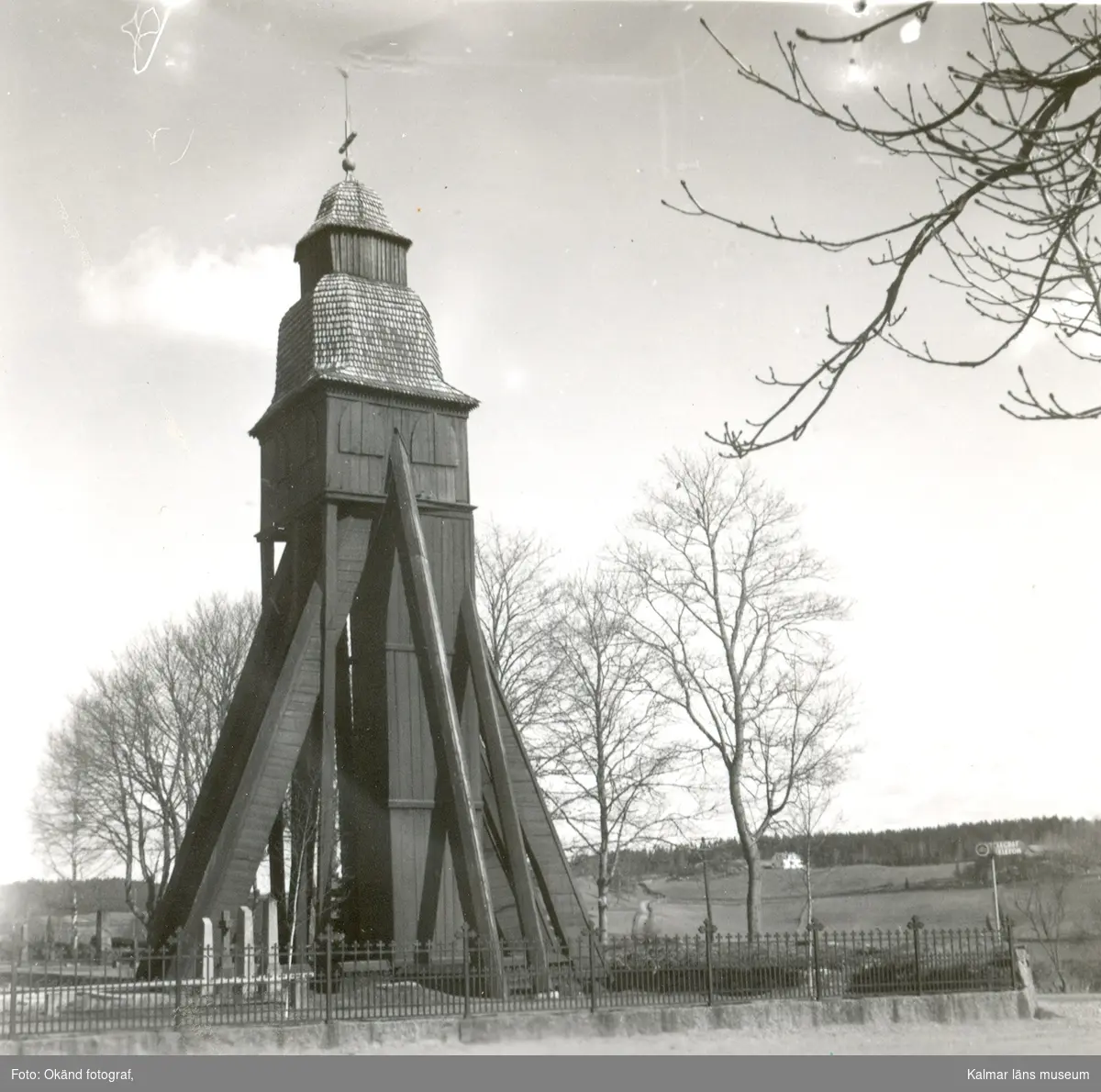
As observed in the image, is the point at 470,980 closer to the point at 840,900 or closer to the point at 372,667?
the point at 372,667

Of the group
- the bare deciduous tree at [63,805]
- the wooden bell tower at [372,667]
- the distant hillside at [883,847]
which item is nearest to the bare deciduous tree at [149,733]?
the bare deciduous tree at [63,805]

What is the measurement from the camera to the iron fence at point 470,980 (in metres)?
12.0

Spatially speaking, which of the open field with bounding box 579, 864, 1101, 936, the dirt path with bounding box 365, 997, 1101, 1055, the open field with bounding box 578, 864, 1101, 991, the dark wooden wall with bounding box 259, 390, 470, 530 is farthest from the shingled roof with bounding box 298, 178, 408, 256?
the open field with bounding box 579, 864, 1101, 936

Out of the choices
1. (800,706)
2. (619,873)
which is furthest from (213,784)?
(619,873)

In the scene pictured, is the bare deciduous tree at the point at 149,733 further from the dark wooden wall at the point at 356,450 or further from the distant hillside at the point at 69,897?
the dark wooden wall at the point at 356,450

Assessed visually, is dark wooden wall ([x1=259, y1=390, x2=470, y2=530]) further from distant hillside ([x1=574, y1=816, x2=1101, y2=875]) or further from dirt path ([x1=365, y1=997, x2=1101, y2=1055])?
distant hillside ([x1=574, y1=816, x2=1101, y2=875])

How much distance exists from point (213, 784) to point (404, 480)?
16.5ft

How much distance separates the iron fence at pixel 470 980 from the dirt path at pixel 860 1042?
0.67 m

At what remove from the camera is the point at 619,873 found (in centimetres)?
3397

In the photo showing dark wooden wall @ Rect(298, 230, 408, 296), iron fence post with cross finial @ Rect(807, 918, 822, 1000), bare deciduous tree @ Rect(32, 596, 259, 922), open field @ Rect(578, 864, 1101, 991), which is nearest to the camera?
iron fence post with cross finial @ Rect(807, 918, 822, 1000)

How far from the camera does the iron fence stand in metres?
12.0

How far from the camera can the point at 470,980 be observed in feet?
46.3

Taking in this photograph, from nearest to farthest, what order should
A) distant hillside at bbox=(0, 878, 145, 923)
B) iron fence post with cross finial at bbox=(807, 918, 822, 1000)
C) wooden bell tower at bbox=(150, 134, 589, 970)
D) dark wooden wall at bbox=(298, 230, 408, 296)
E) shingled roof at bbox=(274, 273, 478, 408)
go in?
iron fence post with cross finial at bbox=(807, 918, 822, 1000), wooden bell tower at bbox=(150, 134, 589, 970), shingled roof at bbox=(274, 273, 478, 408), dark wooden wall at bbox=(298, 230, 408, 296), distant hillside at bbox=(0, 878, 145, 923)

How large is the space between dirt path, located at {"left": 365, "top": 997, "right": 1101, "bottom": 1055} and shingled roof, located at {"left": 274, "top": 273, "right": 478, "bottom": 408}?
9.27m
